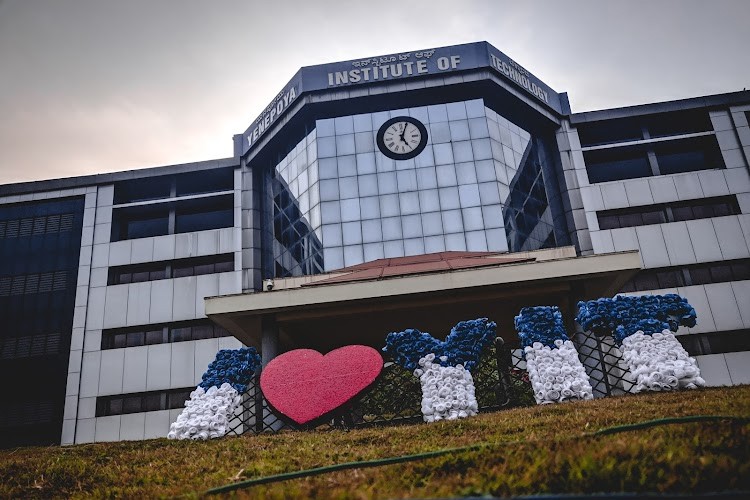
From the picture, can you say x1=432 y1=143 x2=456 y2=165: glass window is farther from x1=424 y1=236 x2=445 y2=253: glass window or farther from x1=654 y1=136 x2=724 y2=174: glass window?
x1=654 y1=136 x2=724 y2=174: glass window

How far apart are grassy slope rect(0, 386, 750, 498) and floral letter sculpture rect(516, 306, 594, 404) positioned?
36.0 inches

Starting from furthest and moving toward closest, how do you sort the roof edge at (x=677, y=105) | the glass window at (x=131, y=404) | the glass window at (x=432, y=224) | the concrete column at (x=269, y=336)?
the roof edge at (x=677, y=105) → the glass window at (x=131, y=404) → the glass window at (x=432, y=224) → the concrete column at (x=269, y=336)

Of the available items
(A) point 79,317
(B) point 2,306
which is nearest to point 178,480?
(A) point 79,317

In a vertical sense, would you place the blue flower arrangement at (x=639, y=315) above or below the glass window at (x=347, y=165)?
below

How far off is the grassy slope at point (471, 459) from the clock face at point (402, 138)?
2044 cm

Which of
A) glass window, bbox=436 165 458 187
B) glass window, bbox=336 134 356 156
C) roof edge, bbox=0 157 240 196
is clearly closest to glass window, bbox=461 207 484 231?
glass window, bbox=436 165 458 187

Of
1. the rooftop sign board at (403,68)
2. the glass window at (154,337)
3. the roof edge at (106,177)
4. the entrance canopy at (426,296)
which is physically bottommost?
the entrance canopy at (426,296)

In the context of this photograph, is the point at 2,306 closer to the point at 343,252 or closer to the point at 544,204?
the point at 343,252

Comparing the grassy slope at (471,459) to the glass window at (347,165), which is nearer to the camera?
the grassy slope at (471,459)

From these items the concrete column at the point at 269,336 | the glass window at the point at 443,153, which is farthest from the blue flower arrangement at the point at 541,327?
the glass window at the point at 443,153

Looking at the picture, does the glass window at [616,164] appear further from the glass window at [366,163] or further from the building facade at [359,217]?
the glass window at [366,163]

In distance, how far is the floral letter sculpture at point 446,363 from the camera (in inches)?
392

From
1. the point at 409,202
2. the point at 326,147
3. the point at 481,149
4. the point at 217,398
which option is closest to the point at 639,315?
the point at 217,398

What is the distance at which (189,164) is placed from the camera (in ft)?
106
